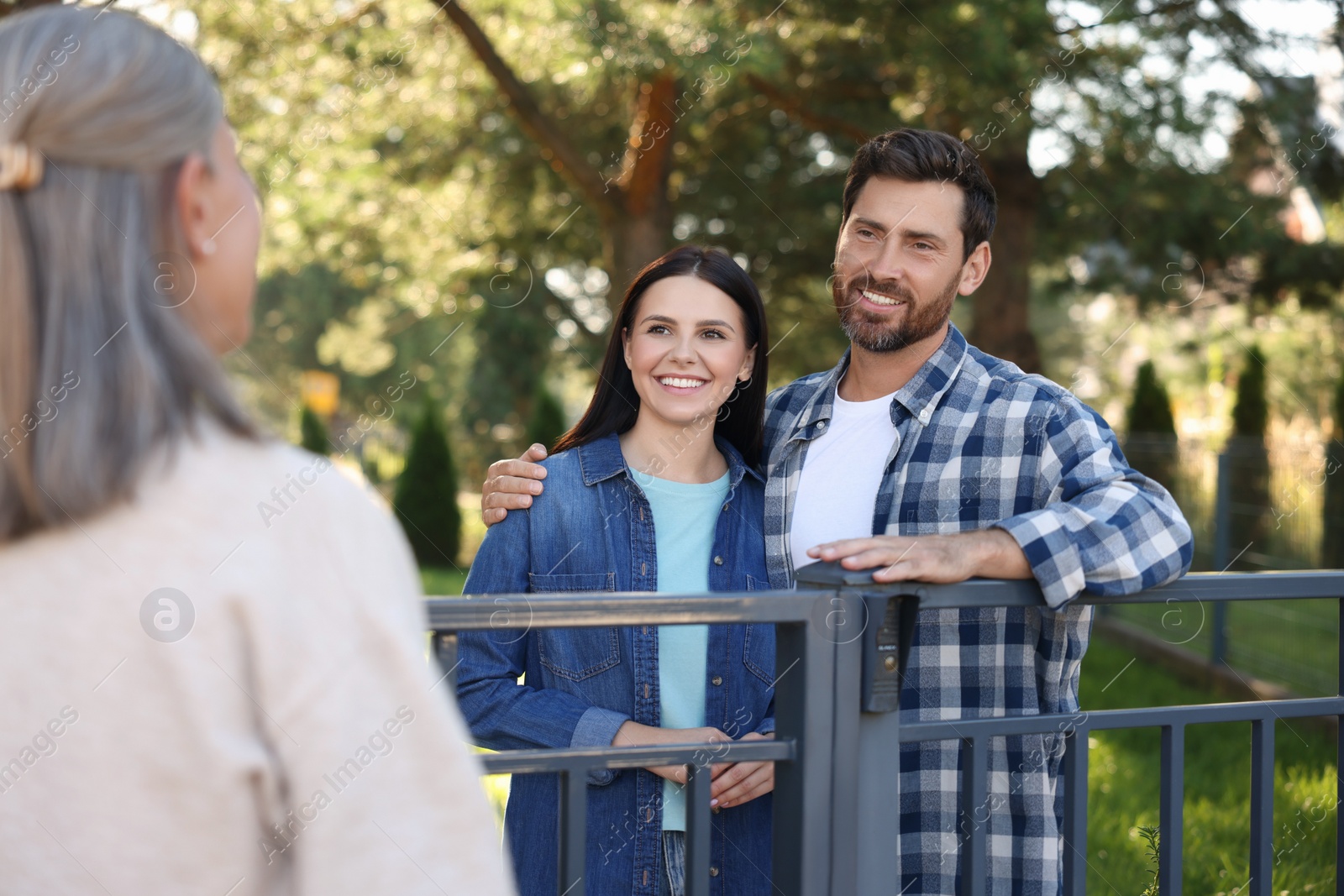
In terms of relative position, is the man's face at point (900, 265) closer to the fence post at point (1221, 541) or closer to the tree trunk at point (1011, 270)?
the fence post at point (1221, 541)

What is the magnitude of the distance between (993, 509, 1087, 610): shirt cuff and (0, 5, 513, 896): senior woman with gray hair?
1173 mm

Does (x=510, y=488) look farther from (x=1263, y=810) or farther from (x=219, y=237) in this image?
(x=1263, y=810)

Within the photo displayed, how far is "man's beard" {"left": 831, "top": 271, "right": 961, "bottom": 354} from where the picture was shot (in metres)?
2.62

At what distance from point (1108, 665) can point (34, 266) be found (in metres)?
9.01

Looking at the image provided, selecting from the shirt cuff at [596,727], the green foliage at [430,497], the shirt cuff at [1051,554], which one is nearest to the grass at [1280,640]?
the shirt cuff at [1051,554]

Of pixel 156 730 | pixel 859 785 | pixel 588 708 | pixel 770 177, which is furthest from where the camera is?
pixel 770 177

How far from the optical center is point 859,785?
170 centimetres

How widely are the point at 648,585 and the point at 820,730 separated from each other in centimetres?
70

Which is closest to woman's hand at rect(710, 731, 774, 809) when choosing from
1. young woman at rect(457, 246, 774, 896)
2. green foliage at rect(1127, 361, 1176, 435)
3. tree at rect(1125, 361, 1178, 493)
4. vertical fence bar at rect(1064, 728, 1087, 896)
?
young woman at rect(457, 246, 774, 896)

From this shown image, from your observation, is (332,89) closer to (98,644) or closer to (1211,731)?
(1211,731)

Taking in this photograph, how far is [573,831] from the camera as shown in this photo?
1572 mm

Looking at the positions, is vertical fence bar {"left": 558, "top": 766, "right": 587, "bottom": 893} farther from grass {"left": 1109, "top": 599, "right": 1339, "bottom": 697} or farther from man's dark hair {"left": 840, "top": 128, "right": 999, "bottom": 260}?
grass {"left": 1109, "top": 599, "right": 1339, "bottom": 697}

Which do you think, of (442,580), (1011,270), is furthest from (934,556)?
(442,580)

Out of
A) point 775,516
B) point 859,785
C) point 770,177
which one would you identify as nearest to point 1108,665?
point 770,177
